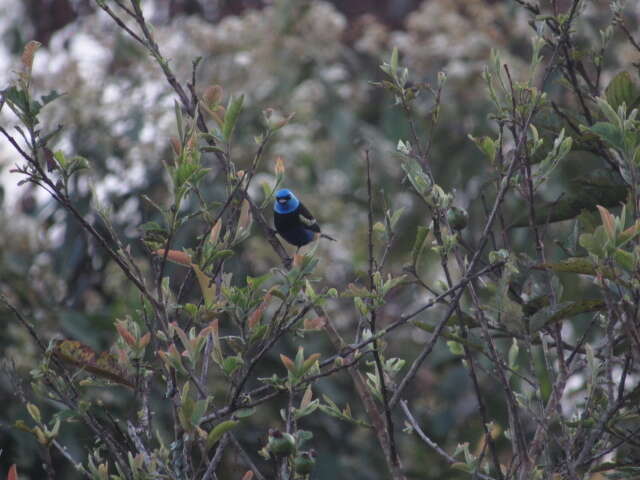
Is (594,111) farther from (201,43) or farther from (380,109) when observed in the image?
(380,109)

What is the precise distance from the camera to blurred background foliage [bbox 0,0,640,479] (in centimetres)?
527

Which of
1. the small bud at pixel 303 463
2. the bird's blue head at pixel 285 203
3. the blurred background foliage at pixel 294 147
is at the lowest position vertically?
the small bud at pixel 303 463

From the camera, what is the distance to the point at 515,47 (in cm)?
690

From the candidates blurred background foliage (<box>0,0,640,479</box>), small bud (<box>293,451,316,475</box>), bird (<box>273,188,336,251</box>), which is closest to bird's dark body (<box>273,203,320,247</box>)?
bird (<box>273,188,336,251</box>)

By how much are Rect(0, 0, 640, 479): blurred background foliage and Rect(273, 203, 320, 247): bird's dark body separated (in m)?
1.27

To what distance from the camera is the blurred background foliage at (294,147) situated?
527cm

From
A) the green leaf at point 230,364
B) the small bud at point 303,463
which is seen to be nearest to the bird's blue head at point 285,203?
the green leaf at point 230,364

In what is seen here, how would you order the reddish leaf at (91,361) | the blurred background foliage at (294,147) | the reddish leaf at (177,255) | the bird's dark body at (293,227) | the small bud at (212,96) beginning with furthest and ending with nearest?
the blurred background foliage at (294,147)
the bird's dark body at (293,227)
the small bud at (212,96)
the reddish leaf at (91,361)
the reddish leaf at (177,255)

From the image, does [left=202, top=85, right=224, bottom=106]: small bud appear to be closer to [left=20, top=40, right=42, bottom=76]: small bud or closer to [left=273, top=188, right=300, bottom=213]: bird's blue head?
[left=20, top=40, right=42, bottom=76]: small bud

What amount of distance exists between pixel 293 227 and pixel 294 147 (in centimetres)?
253

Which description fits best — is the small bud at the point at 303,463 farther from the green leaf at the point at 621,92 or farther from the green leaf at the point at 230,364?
the green leaf at the point at 621,92

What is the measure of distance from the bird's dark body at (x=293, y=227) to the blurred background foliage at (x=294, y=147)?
127cm

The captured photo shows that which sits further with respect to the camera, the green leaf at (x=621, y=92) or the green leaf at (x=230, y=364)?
the green leaf at (x=621, y=92)

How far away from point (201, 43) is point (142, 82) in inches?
17.5
